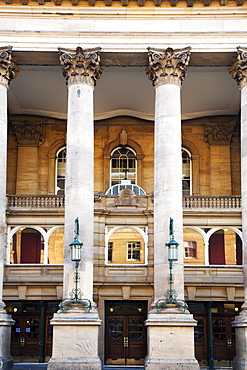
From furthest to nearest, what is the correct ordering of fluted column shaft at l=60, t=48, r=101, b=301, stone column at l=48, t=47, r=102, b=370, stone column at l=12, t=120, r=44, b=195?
stone column at l=12, t=120, r=44, b=195 → fluted column shaft at l=60, t=48, r=101, b=301 → stone column at l=48, t=47, r=102, b=370

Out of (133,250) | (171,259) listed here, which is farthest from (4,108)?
(133,250)

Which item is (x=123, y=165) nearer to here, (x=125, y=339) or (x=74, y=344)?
(x=125, y=339)

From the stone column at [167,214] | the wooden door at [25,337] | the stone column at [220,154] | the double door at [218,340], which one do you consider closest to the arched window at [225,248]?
the double door at [218,340]

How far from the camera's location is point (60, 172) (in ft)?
124

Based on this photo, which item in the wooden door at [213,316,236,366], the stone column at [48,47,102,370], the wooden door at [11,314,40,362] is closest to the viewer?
the stone column at [48,47,102,370]

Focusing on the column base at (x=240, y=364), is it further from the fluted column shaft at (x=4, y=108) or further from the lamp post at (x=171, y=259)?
the fluted column shaft at (x=4, y=108)

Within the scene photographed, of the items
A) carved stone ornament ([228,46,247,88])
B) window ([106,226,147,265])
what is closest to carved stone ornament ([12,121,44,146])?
window ([106,226,147,265])

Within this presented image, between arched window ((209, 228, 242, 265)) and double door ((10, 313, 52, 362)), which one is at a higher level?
arched window ((209, 228, 242, 265))

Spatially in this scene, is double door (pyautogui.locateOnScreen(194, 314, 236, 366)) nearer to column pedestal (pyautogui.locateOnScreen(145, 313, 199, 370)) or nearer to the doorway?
the doorway

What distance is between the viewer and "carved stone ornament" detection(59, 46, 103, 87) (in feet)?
91.8

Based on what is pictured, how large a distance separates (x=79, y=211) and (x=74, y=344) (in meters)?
5.67

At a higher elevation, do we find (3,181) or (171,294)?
(3,181)

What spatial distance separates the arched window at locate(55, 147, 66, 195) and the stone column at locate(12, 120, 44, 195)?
1459 millimetres

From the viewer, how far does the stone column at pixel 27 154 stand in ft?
119
